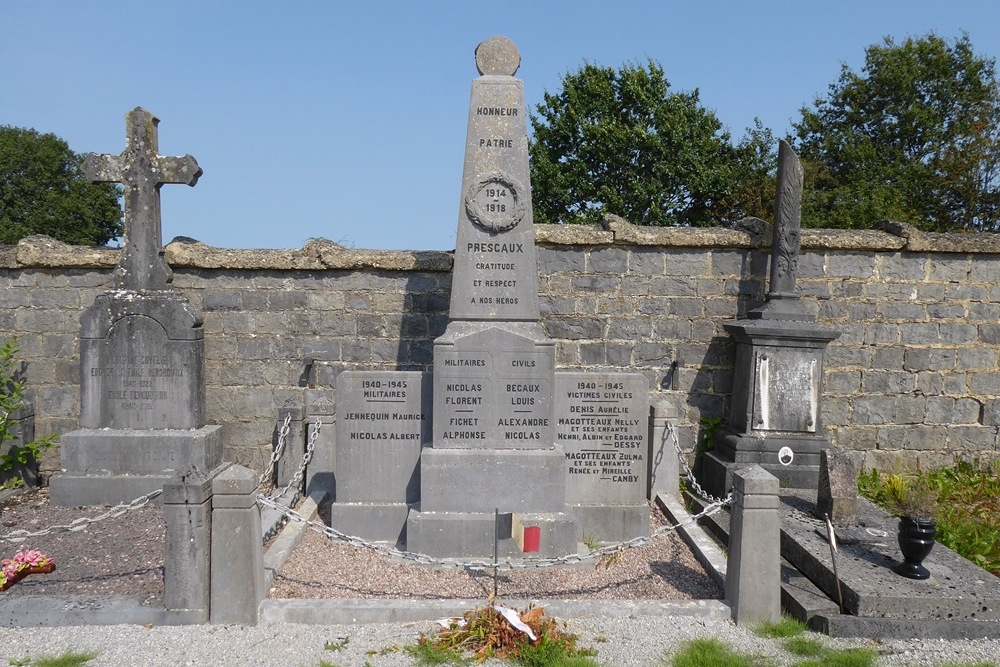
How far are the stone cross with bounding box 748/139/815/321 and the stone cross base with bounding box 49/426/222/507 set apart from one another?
230 inches

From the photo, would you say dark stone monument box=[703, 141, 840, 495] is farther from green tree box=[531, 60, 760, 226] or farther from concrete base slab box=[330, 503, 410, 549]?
green tree box=[531, 60, 760, 226]

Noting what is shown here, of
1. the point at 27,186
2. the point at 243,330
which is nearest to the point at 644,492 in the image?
the point at 243,330

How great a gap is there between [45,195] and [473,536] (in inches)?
1205

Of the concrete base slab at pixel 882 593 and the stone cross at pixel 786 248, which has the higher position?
the stone cross at pixel 786 248

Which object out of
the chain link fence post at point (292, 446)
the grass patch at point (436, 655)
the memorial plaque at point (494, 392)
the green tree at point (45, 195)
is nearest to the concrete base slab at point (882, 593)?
the memorial plaque at point (494, 392)

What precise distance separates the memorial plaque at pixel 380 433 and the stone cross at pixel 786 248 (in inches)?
144

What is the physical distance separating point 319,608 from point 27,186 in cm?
3091

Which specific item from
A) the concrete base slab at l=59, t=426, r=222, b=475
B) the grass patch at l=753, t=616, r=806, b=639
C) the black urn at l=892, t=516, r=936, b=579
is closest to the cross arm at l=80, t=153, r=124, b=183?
the concrete base slab at l=59, t=426, r=222, b=475

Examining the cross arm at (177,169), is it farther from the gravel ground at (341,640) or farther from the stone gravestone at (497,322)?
the gravel ground at (341,640)

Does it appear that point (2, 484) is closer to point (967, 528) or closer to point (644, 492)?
point (644, 492)

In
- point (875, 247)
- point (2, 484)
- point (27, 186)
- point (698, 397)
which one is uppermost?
point (27, 186)

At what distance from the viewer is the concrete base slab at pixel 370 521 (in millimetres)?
5348

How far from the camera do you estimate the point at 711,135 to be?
73.4 feet

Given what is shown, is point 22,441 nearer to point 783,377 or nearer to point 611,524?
point 611,524
